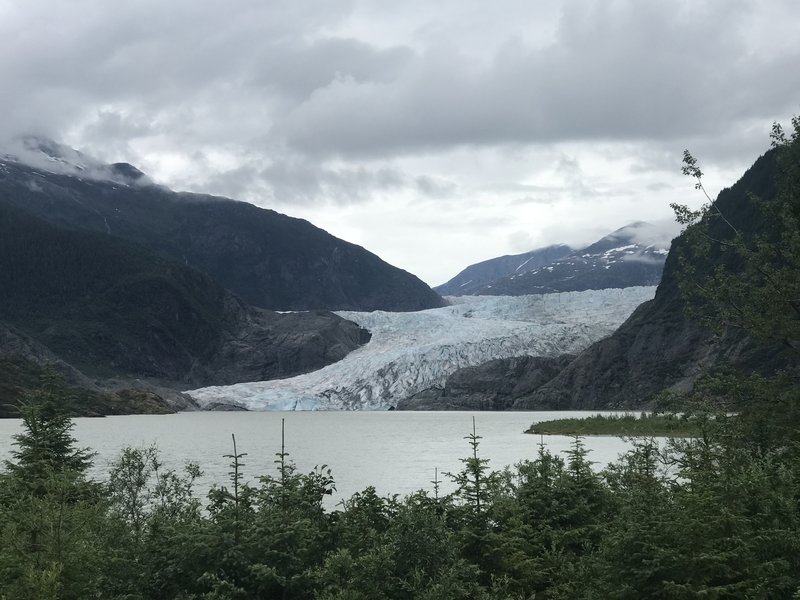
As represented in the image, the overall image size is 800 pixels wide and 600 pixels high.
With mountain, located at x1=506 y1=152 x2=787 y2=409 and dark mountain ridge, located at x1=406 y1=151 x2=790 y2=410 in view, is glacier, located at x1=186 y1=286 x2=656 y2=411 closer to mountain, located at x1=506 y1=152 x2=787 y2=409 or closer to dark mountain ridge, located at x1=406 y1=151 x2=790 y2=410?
A: dark mountain ridge, located at x1=406 y1=151 x2=790 y2=410

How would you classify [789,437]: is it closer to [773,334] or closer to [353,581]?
[773,334]

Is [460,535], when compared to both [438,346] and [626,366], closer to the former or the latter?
[626,366]

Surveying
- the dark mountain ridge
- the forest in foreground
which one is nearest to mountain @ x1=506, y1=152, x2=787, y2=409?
the dark mountain ridge

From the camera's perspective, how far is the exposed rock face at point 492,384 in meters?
142

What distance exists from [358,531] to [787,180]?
1689 cm

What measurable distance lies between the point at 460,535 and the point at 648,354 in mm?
121069

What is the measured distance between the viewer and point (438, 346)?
139875mm

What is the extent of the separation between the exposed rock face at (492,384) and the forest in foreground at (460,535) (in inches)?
4791

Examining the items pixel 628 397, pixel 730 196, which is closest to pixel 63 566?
pixel 628 397

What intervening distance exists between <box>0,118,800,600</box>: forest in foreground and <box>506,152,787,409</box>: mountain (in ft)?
330

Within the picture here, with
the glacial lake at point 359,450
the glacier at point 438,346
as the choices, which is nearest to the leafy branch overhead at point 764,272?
the glacial lake at point 359,450

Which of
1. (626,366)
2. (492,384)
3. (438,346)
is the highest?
(438,346)

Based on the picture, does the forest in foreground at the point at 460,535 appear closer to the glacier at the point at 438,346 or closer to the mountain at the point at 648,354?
the mountain at the point at 648,354

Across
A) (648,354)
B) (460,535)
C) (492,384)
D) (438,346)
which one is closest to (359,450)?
(460,535)
